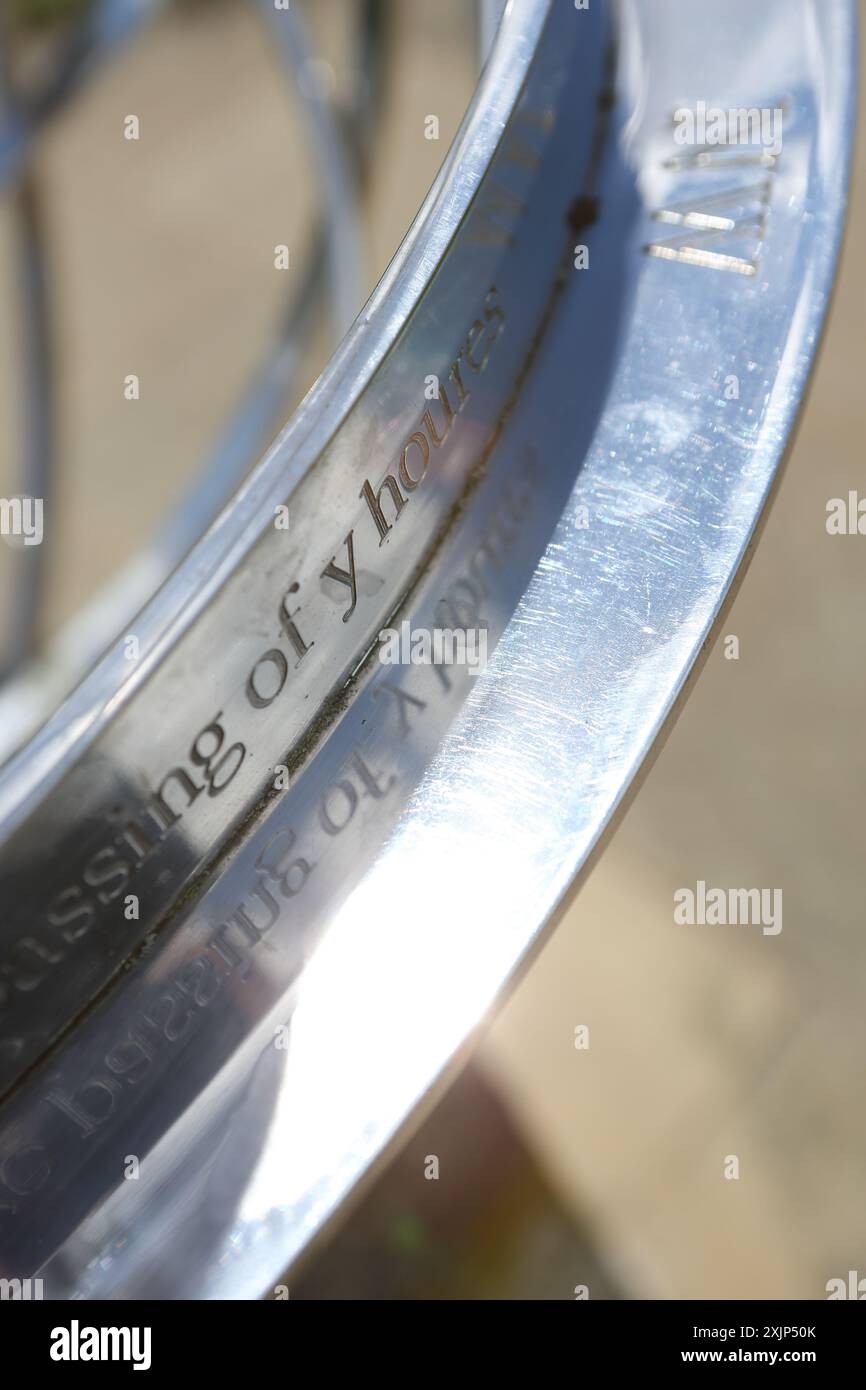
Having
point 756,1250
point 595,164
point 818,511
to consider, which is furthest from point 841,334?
point 595,164

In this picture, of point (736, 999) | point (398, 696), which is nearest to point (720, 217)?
point (398, 696)

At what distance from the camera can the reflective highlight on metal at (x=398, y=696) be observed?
521 millimetres

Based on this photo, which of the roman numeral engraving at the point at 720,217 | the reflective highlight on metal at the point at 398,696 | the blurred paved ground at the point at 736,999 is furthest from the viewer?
the blurred paved ground at the point at 736,999

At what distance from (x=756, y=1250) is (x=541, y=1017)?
332 mm

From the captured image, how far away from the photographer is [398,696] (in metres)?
0.61

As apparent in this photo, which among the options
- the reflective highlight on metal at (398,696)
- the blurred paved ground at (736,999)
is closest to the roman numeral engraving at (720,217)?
the reflective highlight on metal at (398,696)

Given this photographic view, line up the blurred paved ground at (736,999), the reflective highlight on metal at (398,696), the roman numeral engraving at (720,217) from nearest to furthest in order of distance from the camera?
the reflective highlight on metal at (398,696), the roman numeral engraving at (720,217), the blurred paved ground at (736,999)

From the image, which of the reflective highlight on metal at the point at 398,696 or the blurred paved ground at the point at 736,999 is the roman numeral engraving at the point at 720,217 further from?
the blurred paved ground at the point at 736,999

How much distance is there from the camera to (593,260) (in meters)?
0.69

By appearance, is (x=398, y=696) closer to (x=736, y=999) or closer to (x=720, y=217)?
(x=720, y=217)

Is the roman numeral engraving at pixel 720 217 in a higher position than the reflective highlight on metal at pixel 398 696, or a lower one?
higher

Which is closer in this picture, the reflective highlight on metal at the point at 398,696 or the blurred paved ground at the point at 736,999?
the reflective highlight on metal at the point at 398,696
